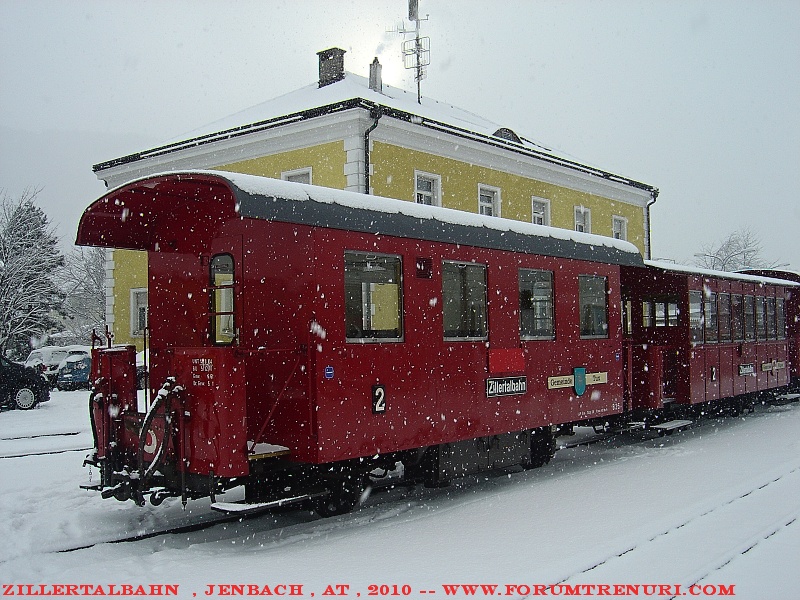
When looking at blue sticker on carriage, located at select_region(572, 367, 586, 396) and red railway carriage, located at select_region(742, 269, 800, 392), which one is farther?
red railway carriage, located at select_region(742, 269, 800, 392)

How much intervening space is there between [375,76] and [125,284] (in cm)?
1006

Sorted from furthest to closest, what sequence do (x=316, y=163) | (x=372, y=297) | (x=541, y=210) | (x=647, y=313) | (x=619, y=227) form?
1. (x=619, y=227)
2. (x=541, y=210)
3. (x=316, y=163)
4. (x=647, y=313)
5. (x=372, y=297)

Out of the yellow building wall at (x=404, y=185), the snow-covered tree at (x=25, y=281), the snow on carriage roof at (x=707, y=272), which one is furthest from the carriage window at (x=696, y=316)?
the snow-covered tree at (x=25, y=281)

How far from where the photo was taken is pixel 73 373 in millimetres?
27656

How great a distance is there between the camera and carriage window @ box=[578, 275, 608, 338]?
11.0m

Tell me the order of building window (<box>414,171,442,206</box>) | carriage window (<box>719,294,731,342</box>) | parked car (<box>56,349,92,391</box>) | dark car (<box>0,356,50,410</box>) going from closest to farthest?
carriage window (<box>719,294,731,342</box>)
building window (<box>414,171,442,206</box>)
dark car (<box>0,356,50,410</box>)
parked car (<box>56,349,92,391</box>)

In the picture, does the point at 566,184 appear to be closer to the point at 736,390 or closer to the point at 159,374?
the point at 736,390

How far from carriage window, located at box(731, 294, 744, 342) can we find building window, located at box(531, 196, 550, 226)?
924cm

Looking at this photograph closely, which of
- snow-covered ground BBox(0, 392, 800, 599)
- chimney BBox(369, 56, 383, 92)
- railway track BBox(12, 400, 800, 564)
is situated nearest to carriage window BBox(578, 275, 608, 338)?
snow-covered ground BBox(0, 392, 800, 599)

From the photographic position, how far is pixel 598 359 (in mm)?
11289

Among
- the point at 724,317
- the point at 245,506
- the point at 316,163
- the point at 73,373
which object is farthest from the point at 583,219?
the point at 245,506

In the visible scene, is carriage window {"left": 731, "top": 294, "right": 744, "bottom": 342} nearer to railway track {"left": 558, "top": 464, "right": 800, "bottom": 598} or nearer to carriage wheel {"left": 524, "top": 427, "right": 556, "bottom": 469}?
carriage wheel {"left": 524, "top": 427, "right": 556, "bottom": 469}

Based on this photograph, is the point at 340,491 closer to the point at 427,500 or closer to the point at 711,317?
the point at 427,500

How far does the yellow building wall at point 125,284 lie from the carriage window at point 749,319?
663 inches
